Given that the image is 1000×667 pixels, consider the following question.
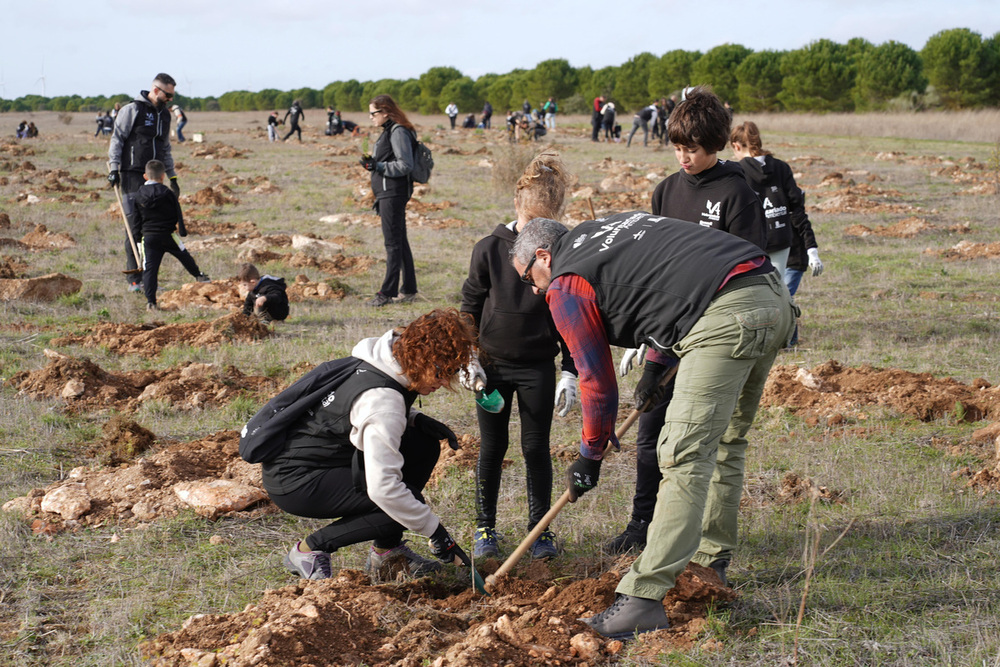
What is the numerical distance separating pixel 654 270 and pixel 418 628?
5.14ft

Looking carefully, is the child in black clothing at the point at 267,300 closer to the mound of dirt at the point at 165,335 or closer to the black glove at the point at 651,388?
the mound of dirt at the point at 165,335

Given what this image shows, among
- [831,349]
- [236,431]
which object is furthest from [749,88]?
[236,431]

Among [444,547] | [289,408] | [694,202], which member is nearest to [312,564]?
[444,547]

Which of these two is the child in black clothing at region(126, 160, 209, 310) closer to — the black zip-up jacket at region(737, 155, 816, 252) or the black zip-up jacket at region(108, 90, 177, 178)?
the black zip-up jacket at region(108, 90, 177, 178)

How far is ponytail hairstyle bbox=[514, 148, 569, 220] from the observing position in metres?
3.42

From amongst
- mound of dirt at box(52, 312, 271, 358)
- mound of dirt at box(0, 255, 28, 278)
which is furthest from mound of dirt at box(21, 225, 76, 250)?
mound of dirt at box(52, 312, 271, 358)

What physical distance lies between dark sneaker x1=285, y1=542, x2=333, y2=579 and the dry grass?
0.16 m

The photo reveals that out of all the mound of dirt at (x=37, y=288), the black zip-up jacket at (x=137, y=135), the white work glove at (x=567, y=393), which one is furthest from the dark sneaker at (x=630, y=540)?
the mound of dirt at (x=37, y=288)

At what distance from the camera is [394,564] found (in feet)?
11.7

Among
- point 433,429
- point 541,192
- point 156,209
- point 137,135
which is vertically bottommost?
point 433,429

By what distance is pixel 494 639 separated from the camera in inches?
110

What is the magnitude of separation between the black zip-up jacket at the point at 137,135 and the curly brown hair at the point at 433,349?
6.45m

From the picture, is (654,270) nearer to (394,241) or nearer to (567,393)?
(567,393)

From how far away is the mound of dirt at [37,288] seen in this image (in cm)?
842
